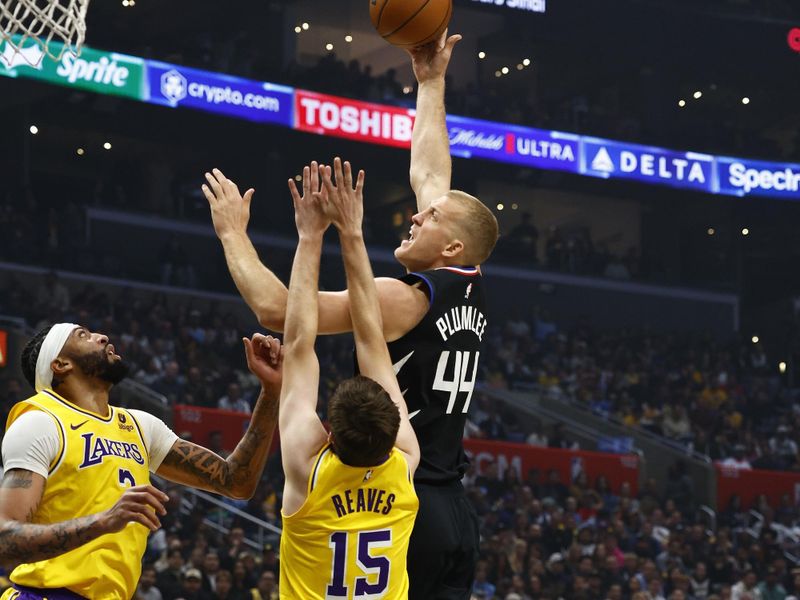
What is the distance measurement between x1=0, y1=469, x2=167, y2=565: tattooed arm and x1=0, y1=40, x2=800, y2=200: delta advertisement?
16042mm

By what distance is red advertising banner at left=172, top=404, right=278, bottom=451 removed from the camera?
16578mm

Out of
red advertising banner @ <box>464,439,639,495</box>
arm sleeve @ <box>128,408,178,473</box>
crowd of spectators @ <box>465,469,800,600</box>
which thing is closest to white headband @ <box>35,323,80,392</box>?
arm sleeve @ <box>128,408,178,473</box>

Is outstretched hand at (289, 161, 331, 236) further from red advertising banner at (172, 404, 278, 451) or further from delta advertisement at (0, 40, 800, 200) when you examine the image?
delta advertisement at (0, 40, 800, 200)

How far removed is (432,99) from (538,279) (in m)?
24.5

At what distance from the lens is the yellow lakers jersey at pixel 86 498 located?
13.4 feet

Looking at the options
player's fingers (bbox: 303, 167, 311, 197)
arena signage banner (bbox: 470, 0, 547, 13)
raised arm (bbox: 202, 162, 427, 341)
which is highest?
arena signage banner (bbox: 470, 0, 547, 13)

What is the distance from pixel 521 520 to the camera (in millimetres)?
16609

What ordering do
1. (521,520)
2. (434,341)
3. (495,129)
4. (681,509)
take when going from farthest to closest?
(495,129) < (681,509) < (521,520) < (434,341)

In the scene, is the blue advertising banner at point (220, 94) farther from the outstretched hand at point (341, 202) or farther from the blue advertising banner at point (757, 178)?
the outstretched hand at point (341, 202)

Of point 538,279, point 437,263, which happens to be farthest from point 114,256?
point 437,263

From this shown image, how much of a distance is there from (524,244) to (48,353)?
2560cm

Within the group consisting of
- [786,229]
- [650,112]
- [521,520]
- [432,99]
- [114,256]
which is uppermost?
[650,112]

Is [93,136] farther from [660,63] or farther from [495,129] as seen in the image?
[660,63]

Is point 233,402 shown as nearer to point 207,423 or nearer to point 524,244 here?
point 207,423
